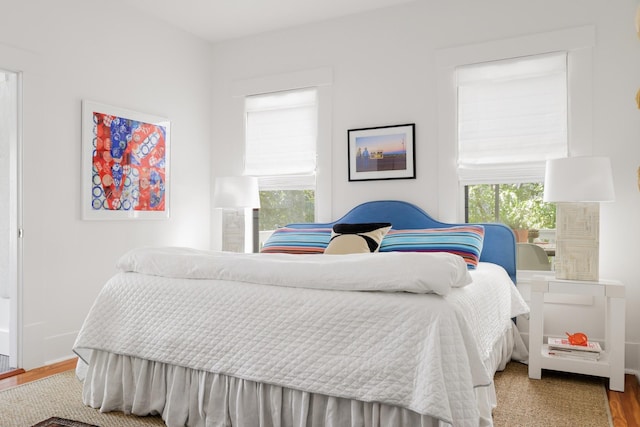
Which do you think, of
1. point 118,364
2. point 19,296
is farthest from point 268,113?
point 118,364

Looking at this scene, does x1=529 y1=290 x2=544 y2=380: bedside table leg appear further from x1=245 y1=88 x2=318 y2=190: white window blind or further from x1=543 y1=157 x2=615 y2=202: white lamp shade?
x1=245 y1=88 x2=318 y2=190: white window blind

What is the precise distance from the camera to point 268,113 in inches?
180

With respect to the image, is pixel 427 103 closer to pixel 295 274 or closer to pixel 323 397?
pixel 295 274

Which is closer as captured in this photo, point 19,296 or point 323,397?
point 323,397

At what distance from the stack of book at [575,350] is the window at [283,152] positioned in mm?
2175

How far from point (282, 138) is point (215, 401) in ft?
9.27

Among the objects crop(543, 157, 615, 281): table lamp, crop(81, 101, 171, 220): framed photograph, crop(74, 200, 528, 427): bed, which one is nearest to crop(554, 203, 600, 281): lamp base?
crop(543, 157, 615, 281): table lamp

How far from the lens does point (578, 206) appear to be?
118 inches

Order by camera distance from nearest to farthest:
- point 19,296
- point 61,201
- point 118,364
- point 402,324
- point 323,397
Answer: point 402,324, point 323,397, point 118,364, point 19,296, point 61,201

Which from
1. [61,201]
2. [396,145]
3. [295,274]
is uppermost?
[396,145]

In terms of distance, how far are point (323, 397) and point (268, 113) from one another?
319 centimetres

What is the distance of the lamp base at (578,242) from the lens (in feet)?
9.65

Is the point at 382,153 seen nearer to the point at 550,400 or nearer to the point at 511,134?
the point at 511,134

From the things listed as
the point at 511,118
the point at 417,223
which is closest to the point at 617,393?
the point at 417,223
